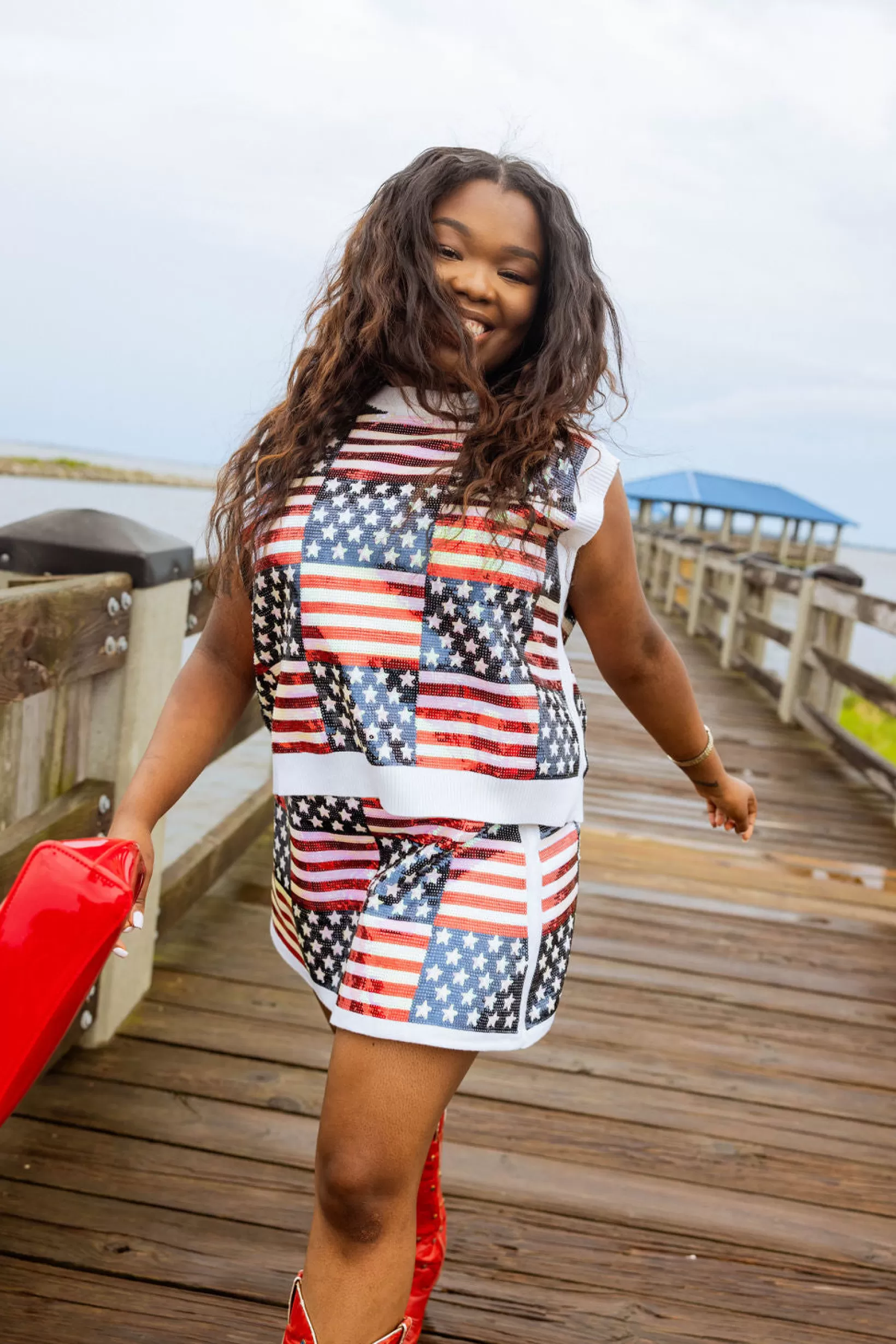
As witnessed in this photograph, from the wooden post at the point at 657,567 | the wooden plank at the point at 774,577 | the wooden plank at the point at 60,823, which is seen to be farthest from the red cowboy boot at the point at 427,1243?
the wooden post at the point at 657,567

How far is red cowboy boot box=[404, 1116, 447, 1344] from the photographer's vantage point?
1.67m

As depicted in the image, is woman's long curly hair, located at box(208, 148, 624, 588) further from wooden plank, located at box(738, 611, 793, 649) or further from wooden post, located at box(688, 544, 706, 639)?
wooden post, located at box(688, 544, 706, 639)

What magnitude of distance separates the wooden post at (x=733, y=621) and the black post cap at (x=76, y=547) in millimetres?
8081

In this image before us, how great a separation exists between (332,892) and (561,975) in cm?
28

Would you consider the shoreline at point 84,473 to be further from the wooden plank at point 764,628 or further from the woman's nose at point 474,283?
the wooden plank at point 764,628

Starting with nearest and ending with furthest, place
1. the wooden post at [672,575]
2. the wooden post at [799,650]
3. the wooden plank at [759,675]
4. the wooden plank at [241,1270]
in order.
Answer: the wooden plank at [241,1270]
the wooden post at [799,650]
the wooden plank at [759,675]
the wooden post at [672,575]

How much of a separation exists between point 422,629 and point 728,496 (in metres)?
39.7

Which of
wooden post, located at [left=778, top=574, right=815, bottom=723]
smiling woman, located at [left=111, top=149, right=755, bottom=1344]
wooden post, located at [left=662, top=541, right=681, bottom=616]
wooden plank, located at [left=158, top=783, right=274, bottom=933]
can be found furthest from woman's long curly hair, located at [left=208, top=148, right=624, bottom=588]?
wooden post, located at [left=662, top=541, right=681, bottom=616]

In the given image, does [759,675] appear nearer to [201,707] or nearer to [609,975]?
[609,975]

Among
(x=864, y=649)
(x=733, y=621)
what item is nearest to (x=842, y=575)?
(x=733, y=621)

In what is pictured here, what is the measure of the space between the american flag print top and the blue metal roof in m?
32.8

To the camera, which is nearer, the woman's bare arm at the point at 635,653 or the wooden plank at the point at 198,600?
the woman's bare arm at the point at 635,653

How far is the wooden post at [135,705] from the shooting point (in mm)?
2396

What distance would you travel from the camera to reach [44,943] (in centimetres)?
114
